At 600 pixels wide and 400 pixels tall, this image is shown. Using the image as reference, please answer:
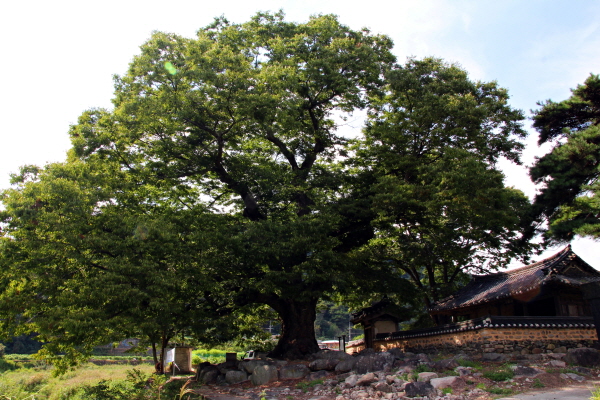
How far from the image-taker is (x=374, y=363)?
40.2 ft

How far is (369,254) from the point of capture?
18.0 m

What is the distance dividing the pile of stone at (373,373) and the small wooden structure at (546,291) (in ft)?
11.4

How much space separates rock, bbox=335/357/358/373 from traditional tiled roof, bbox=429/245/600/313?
21.7 feet

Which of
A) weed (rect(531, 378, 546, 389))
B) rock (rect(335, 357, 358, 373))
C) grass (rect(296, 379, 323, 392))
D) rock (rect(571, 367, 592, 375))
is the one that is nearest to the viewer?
weed (rect(531, 378, 546, 389))

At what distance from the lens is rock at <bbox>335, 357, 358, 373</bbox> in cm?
1284

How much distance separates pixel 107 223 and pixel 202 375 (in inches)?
263

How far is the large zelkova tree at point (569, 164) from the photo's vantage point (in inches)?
566

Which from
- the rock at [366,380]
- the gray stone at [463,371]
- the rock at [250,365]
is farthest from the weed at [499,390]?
the rock at [250,365]

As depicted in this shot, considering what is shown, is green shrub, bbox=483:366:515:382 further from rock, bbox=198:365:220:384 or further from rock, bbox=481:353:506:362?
rock, bbox=198:365:220:384

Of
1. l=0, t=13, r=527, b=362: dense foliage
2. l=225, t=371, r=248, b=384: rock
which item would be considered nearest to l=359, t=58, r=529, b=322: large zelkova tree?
l=0, t=13, r=527, b=362: dense foliage

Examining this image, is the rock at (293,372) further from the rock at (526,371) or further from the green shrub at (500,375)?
the rock at (526,371)

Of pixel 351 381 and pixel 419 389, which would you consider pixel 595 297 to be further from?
pixel 351 381

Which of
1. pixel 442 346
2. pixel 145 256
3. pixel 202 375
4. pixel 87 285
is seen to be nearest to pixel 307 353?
pixel 202 375

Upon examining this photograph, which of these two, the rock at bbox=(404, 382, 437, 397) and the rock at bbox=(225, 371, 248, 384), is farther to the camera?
the rock at bbox=(225, 371, 248, 384)
